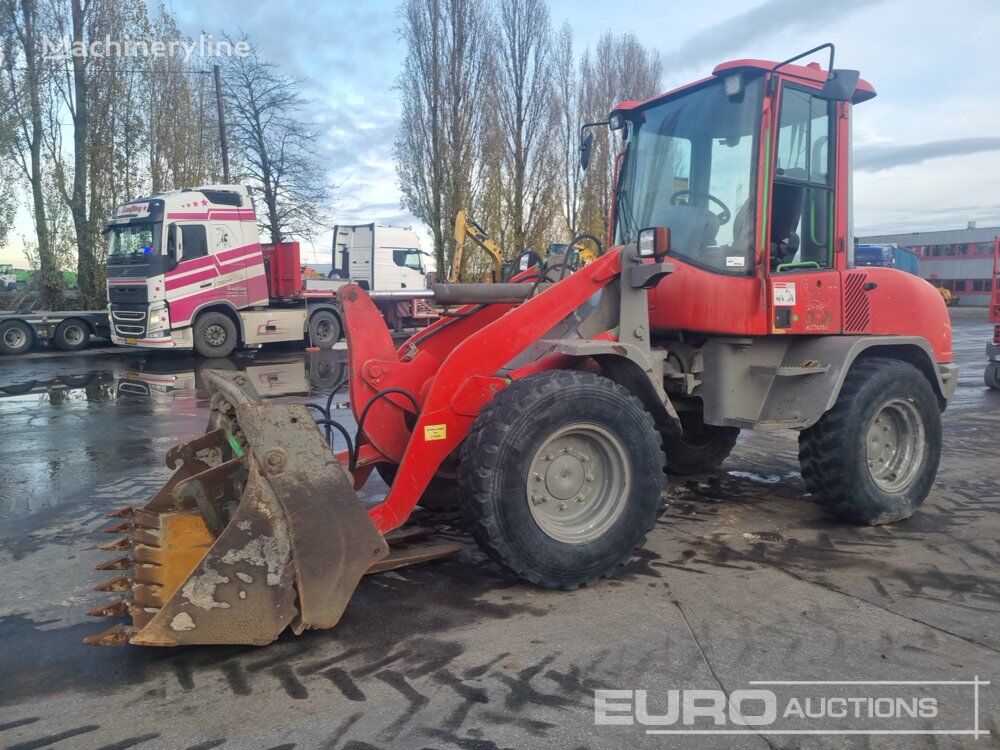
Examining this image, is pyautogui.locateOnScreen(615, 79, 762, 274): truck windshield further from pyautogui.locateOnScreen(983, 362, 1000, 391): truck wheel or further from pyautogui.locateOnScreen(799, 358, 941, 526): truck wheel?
pyautogui.locateOnScreen(983, 362, 1000, 391): truck wheel

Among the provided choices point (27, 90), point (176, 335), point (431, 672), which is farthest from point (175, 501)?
point (27, 90)

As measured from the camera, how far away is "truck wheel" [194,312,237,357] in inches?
704

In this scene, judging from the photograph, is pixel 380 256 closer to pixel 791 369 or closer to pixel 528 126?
pixel 528 126

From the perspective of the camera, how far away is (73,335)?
1980cm

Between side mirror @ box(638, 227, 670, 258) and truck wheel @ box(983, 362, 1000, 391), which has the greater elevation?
side mirror @ box(638, 227, 670, 258)

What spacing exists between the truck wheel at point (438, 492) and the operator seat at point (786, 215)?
2.47 metres

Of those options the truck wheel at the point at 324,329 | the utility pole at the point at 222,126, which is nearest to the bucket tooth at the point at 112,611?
the truck wheel at the point at 324,329

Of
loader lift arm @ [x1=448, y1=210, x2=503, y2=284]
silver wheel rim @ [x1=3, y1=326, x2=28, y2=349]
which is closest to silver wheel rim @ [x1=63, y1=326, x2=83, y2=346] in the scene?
silver wheel rim @ [x1=3, y1=326, x2=28, y2=349]

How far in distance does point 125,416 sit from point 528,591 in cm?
735

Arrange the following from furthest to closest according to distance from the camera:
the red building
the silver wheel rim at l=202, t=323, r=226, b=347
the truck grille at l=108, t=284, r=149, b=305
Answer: the red building < the silver wheel rim at l=202, t=323, r=226, b=347 < the truck grille at l=108, t=284, r=149, b=305

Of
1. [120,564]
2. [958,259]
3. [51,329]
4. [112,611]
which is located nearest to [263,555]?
[112,611]

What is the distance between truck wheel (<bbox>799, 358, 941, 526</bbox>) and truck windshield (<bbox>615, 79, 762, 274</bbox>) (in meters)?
1.16

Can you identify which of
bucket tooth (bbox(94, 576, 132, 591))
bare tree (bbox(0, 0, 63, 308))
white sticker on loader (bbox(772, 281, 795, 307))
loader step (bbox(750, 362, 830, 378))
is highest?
bare tree (bbox(0, 0, 63, 308))

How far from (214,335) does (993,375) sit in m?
15.8
